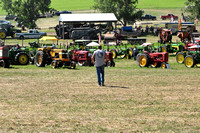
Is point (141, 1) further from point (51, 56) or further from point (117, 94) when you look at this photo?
point (117, 94)

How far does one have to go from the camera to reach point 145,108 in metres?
11.4

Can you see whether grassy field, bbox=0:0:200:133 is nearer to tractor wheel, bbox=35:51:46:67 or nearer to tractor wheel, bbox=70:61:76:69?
tractor wheel, bbox=70:61:76:69

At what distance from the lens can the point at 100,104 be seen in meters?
12.0

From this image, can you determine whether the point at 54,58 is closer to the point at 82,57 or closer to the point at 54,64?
the point at 54,64

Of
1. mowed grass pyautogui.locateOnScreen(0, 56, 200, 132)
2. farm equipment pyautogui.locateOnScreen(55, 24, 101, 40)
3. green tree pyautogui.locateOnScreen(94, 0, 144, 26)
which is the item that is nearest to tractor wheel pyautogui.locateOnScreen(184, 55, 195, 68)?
mowed grass pyautogui.locateOnScreen(0, 56, 200, 132)

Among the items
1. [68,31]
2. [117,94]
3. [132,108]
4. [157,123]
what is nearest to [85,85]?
[117,94]

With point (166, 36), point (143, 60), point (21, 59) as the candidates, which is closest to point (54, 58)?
point (21, 59)

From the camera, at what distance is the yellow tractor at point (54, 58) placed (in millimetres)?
23289

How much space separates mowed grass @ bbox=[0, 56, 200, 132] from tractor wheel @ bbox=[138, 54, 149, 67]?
6138mm

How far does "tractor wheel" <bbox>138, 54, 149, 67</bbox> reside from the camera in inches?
963

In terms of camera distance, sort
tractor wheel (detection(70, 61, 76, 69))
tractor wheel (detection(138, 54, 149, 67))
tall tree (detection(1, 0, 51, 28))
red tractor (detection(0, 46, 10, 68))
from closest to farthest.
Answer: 1. tractor wheel (detection(70, 61, 76, 69))
2. red tractor (detection(0, 46, 10, 68))
3. tractor wheel (detection(138, 54, 149, 67))
4. tall tree (detection(1, 0, 51, 28))

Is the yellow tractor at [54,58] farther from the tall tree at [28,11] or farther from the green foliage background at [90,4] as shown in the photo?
the green foliage background at [90,4]

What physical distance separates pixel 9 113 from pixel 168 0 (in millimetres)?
126513

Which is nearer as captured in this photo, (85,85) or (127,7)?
(85,85)
